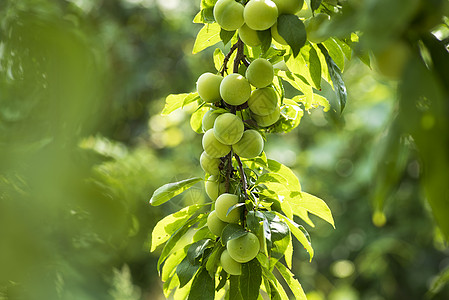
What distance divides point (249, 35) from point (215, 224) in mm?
189

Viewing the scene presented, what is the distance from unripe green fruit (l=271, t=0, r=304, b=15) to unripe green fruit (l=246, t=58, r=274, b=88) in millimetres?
51

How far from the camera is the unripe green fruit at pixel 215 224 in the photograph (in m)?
0.48

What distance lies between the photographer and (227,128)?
0.46 metres

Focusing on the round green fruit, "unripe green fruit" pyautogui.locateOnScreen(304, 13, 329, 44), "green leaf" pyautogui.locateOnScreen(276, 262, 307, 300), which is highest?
the round green fruit

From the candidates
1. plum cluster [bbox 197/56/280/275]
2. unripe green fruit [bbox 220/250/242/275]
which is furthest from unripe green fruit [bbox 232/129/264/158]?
unripe green fruit [bbox 220/250/242/275]

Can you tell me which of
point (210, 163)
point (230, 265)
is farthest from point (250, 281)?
point (210, 163)

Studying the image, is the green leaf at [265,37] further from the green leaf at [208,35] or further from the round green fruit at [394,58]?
the round green fruit at [394,58]

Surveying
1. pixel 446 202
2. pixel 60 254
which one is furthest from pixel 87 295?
pixel 446 202

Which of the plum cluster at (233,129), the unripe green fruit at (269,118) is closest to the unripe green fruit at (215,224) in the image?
the plum cluster at (233,129)

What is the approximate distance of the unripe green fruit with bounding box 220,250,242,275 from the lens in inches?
17.9

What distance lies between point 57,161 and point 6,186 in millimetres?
22

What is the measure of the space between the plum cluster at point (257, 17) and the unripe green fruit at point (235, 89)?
0.04 m

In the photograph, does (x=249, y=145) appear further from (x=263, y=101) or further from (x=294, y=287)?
(x=294, y=287)

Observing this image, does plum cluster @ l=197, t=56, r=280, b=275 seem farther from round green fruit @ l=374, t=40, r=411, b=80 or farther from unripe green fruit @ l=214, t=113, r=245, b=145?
round green fruit @ l=374, t=40, r=411, b=80
